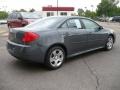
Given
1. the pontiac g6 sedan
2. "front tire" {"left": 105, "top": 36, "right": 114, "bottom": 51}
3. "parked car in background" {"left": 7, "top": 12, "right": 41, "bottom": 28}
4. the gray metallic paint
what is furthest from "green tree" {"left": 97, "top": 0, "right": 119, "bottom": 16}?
the pontiac g6 sedan

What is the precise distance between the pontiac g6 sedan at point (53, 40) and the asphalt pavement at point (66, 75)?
0.36 metres

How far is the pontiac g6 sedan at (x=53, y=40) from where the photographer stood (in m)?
5.45

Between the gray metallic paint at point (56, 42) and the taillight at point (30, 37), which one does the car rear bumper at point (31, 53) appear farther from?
the taillight at point (30, 37)

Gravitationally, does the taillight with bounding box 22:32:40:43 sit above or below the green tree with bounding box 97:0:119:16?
below

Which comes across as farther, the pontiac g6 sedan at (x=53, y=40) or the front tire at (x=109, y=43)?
the front tire at (x=109, y=43)

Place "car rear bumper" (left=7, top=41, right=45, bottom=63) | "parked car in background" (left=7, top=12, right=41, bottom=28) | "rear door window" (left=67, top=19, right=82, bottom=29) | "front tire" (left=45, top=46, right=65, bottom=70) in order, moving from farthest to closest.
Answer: "parked car in background" (left=7, top=12, right=41, bottom=28)
"rear door window" (left=67, top=19, right=82, bottom=29)
"front tire" (left=45, top=46, right=65, bottom=70)
"car rear bumper" (left=7, top=41, right=45, bottom=63)

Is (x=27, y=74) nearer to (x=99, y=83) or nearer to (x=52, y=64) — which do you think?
(x=52, y=64)

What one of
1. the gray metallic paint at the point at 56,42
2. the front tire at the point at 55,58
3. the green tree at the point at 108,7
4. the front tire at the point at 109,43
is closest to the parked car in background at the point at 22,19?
the front tire at the point at 109,43

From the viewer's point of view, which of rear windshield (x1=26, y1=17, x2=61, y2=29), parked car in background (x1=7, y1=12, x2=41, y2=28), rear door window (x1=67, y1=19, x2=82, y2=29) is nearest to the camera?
rear windshield (x1=26, y1=17, x2=61, y2=29)

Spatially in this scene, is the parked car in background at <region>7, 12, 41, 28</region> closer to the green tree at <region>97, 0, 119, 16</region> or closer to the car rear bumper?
the car rear bumper

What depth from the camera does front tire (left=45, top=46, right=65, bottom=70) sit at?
5.64m

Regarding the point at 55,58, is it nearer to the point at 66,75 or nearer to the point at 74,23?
the point at 66,75

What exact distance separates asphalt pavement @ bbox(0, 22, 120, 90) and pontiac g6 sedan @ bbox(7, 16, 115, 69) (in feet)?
1.18

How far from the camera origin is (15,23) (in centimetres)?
1559
